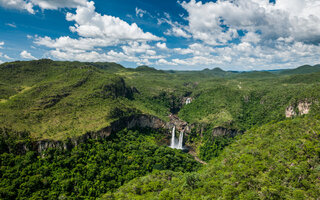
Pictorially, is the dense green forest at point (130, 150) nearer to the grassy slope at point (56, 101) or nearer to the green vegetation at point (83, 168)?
the green vegetation at point (83, 168)

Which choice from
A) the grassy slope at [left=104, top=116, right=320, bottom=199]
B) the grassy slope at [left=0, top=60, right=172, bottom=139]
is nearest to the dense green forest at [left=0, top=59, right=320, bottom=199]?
the grassy slope at [left=104, top=116, right=320, bottom=199]

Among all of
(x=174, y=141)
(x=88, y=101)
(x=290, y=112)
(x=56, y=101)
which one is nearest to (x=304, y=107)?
(x=290, y=112)

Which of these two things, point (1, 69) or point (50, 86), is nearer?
point (50, 86)

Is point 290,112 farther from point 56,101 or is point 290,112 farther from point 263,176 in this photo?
point 56,101

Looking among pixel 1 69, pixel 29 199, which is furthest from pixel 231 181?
pixel 1 69

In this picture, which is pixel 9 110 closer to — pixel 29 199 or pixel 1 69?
pixel 29 199

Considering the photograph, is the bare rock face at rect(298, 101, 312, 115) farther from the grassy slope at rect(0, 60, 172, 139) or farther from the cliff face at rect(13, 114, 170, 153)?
the grassy slope at rect(0, 60, 172, 139)
